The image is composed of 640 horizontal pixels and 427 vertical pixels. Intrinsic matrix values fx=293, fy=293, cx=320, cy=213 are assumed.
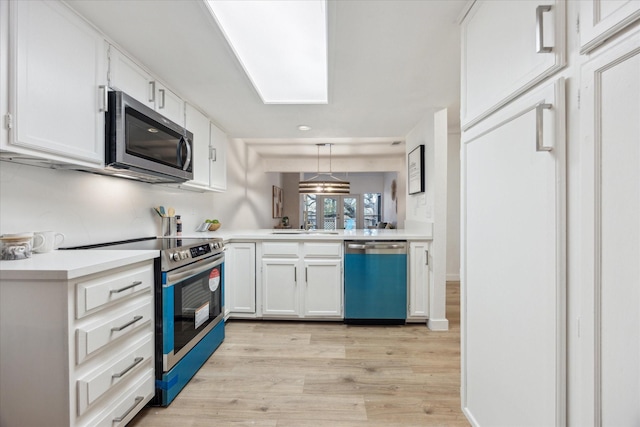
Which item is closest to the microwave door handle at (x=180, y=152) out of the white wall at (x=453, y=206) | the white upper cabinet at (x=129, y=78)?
the white upper cabinet at (x=129, y=78)

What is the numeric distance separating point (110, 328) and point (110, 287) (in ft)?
0.59

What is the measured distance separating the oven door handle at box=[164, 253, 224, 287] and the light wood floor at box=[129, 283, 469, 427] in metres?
0.70

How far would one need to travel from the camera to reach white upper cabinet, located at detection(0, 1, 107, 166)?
1.17m

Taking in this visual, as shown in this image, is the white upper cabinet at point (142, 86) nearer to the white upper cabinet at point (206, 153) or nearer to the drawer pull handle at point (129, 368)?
the white upper cabinet at point (206, 153)

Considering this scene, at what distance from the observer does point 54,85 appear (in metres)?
1.32

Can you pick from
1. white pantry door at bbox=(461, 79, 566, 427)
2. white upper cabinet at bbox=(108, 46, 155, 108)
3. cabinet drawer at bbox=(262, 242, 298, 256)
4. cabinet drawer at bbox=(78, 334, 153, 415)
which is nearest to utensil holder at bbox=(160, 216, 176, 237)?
cabinet drawer at bbox=(262, 242, 298, 256)

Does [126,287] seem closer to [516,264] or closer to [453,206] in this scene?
[516,264]

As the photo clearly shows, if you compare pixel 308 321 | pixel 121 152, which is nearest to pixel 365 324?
pixel 308 321

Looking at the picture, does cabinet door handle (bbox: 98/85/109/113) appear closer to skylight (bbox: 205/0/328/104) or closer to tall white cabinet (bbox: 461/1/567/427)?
skylight (bbox: 205/0/328/104)

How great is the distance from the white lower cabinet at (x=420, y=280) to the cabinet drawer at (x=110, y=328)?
7.42 ft

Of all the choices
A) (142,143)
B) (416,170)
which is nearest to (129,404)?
(142,143)

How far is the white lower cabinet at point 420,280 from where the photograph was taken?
2875mm

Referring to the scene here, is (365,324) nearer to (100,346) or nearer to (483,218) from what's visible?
(483,218)

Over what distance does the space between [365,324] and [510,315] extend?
197 centimetres
